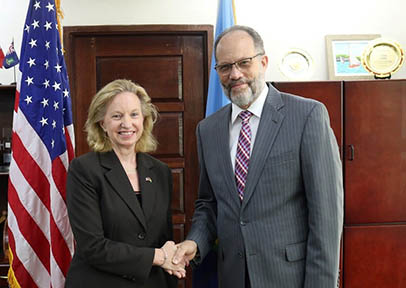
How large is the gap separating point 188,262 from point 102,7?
2048 millimetres

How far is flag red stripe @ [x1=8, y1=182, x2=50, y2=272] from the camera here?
7.60ft

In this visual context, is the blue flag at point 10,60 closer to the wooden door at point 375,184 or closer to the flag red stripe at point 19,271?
the flag red stripe at point 19,271

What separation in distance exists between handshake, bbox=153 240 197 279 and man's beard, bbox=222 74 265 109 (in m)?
0.64

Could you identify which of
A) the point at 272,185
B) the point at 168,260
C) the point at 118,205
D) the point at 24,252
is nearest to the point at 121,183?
the point at 118,205

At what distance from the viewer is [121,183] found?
178 centimetres

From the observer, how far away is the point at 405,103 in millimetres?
2771

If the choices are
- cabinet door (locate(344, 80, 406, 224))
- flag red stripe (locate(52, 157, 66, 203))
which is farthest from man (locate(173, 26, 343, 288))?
cabinet door (locate(344, 80, 406, 224))

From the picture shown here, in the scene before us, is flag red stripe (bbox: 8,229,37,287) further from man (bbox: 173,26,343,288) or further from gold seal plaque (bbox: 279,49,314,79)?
gold seal plaque (bbox: 279,49,314,79)

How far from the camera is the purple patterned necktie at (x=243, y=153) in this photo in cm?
167

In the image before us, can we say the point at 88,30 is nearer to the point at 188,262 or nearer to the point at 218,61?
the point at 218,61

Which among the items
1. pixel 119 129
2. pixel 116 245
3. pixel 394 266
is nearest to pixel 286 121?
pixel 119 129

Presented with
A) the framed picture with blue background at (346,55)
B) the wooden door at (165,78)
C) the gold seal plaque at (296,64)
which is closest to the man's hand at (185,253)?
the wooden door at (165,78)

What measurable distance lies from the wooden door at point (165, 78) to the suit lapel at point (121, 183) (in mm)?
1474

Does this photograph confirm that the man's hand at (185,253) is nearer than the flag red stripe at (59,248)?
Yes
